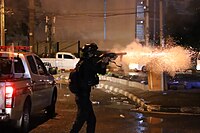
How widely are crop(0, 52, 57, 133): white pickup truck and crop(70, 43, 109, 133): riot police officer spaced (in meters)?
1.68

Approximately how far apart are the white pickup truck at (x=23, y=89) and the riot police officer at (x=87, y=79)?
1679mm

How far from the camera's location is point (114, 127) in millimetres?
10211

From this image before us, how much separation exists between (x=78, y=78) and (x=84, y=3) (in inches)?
1282

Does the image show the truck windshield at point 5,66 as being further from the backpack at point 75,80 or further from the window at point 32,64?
the backpack at point 75,80

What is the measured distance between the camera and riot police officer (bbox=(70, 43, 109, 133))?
7340 mm

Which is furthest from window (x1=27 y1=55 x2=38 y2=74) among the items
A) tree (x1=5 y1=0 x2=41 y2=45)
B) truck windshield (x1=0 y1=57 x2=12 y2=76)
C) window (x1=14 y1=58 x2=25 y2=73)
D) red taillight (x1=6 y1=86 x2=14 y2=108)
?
tree (x1=5 y1=0 x2=41 y2=45)

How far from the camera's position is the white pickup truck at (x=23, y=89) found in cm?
842

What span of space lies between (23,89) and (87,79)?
2182 mm

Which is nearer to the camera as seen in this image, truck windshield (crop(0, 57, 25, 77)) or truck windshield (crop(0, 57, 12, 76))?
truck windshield (crop(0, 57, 25, 77))

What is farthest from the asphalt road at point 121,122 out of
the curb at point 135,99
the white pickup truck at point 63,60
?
the white pickup truck at point 63,60

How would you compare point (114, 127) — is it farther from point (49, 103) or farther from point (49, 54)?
point (49, 54)

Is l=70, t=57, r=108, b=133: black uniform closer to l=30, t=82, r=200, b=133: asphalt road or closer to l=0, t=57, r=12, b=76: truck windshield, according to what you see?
l=30, t=82, r=200, b=133: asphalt road

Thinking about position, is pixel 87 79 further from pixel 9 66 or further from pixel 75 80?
pixel 9 66

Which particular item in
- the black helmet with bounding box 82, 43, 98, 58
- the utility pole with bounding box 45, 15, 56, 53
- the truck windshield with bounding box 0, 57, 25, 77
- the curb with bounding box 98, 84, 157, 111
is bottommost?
the curb with bounding box 98, 84, 157, 111
